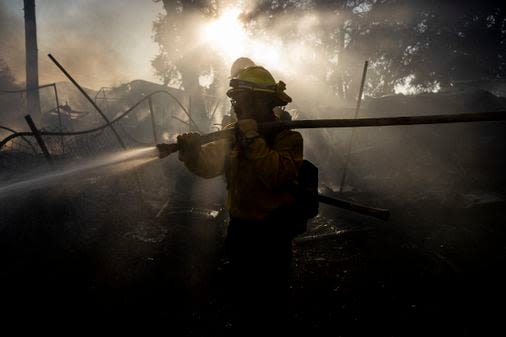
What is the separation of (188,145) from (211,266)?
2.42m

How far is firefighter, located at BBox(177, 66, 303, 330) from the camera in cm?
217

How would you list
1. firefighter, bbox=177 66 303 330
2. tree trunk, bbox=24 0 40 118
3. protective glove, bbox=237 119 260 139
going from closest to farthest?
protective glove, bbox=237 119 260 139, firefighter, bbox=177 66 303 330, tree trunk, bbox=24 0 40 118

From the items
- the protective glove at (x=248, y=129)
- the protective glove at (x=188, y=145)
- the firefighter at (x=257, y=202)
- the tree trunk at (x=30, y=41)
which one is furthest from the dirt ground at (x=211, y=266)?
the tree trunk at (x=30, y=41)

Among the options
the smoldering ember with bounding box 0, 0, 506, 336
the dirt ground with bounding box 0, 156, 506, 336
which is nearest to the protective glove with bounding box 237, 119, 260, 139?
the smoldering ember with bounding box 0, 0, 506, 336

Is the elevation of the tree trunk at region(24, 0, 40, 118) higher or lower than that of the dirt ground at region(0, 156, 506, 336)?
higher

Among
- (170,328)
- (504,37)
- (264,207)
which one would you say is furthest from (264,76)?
(504,37)

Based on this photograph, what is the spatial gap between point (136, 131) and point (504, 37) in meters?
33.1

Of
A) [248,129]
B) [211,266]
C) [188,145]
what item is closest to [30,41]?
[211,266]

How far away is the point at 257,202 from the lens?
2.21m

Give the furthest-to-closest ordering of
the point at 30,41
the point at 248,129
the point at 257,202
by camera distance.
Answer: the point at 30,41 < the point at 257,202 < the point at 248,129

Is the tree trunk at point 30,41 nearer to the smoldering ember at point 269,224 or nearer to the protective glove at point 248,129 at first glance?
the smoldering ember at point 269,224

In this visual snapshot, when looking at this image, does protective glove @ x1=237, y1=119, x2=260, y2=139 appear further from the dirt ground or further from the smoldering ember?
the dirt ground

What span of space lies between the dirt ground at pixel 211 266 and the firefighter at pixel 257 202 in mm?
941

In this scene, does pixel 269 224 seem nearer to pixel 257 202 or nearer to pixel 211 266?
pixel 257 202
